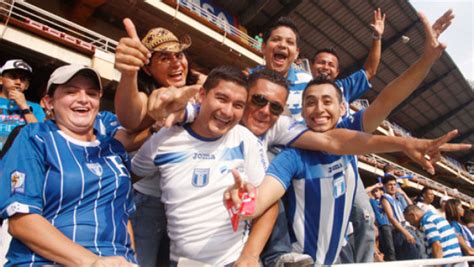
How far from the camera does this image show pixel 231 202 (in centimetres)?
110

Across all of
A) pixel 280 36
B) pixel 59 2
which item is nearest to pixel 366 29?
pixel 59 2

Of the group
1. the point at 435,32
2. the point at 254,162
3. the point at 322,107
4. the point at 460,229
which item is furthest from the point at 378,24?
the point at 460,229

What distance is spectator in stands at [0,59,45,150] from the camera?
2.95 meters

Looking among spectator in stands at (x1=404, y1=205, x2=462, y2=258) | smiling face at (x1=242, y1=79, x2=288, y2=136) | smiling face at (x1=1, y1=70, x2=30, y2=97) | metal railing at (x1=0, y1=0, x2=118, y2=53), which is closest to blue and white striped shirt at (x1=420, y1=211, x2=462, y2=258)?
spectator in stands at (x1=404, y1=205, x2=462, y2=258)

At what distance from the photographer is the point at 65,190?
1163 mm

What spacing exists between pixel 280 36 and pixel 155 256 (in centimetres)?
184

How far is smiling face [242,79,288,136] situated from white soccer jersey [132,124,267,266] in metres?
0.13

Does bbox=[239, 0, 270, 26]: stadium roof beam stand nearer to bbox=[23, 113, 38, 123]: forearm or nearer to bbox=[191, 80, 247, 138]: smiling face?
bbox=[23, 113, 38, 123]: forearm

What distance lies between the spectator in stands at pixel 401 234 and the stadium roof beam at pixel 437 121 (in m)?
20.8

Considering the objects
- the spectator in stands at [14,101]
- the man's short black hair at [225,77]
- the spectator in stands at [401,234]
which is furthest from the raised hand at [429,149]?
the spectator in stands at [401,234]

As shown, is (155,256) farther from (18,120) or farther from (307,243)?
(18,120)

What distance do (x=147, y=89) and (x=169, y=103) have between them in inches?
16.5

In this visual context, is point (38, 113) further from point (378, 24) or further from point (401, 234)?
point (401, 234)

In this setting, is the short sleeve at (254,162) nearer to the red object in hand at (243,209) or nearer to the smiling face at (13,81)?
the red object in hand at (243,209)
